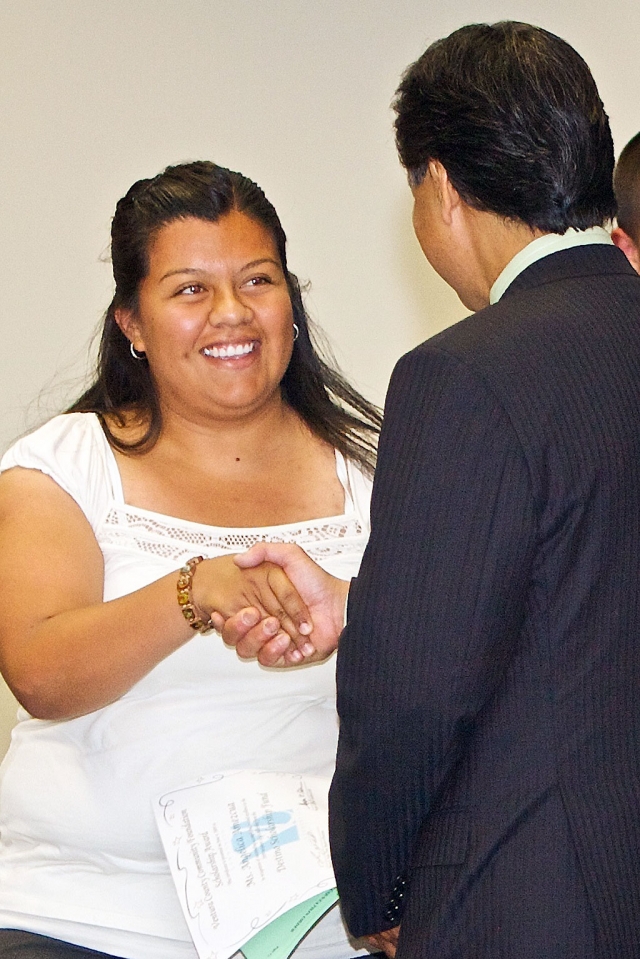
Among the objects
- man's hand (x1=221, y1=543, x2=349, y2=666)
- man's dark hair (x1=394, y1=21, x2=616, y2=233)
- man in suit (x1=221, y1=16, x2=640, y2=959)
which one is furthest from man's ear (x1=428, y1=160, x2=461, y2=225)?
man's hand (x1=221, y1=543, x2=349, y2=666)

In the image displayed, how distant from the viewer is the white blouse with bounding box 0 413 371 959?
1.67 m

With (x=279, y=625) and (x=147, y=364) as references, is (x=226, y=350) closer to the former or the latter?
(x=147, y=364)

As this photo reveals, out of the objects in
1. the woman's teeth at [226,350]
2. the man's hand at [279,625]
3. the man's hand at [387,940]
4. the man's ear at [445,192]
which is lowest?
the man's hand at [387,940]

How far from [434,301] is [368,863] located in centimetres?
233

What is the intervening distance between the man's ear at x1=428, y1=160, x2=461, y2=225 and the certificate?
2.81 feet

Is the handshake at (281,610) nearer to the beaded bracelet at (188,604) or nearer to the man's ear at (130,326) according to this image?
the beaded bracelet at (188,604)

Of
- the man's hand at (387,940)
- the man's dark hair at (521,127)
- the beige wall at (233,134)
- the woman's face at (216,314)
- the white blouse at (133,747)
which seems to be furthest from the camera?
the beige wall at (233,134)

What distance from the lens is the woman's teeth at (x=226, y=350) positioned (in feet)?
6.71

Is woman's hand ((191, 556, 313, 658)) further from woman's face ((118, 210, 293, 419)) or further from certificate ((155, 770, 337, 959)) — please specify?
woman's face ((118, 210, 293, 419))

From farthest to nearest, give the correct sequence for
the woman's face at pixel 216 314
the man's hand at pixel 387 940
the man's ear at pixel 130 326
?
the man's ear at pixel 130 326 → the woman's face at pixel 216 314 → the man's hand at pixel 387 940

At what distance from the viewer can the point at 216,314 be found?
6.64ft

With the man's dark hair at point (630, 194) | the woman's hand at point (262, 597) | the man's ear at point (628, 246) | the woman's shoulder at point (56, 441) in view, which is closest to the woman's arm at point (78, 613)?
the woman's hand at point (262, 597)

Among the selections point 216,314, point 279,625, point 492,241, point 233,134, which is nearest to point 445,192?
point 492,241

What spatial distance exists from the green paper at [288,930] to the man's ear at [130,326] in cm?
103
